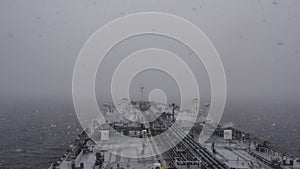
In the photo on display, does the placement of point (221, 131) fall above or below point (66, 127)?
above

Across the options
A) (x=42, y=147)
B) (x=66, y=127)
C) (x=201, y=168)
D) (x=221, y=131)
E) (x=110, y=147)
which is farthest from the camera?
(x=66, y=127)

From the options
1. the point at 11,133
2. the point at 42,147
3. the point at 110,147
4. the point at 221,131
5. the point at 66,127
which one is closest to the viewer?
the point at 110,147

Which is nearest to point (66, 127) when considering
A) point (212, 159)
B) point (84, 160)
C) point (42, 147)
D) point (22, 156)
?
point (42, 147)

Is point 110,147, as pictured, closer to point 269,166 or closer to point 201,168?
point 201,168

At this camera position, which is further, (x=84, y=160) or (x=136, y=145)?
(x=136, y=145)

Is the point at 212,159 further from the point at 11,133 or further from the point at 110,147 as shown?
the point at 11,133

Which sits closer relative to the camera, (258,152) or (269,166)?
(269,166)

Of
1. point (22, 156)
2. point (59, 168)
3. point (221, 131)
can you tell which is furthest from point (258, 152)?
point (22, 156)

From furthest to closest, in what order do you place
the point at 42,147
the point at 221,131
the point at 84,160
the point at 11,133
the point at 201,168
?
1. the point at 11,133
2. the point at 42,147
3. the point at 221,131
4. the point at 84,160
5. the point at 201,168

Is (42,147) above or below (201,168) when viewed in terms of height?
below
